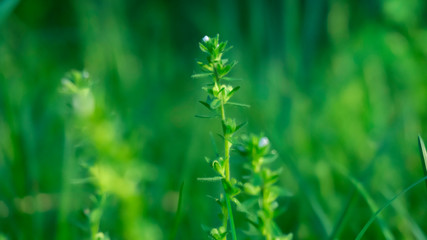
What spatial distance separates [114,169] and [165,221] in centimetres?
32

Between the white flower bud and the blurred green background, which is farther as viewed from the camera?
the blurred green background

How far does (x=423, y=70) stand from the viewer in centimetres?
198

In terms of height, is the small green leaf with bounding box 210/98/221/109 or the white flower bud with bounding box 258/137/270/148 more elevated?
the small green leaf with bounding box 210/98/221/109

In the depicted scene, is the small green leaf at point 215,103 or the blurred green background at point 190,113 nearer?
the small green leaf at point 215,103

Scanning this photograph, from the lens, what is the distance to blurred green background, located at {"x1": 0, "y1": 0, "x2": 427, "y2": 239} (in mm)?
1182

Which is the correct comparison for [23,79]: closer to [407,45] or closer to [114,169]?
[114,169]

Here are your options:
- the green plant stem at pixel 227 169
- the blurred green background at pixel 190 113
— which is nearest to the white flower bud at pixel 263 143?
the green plant stem at pixel 227 169

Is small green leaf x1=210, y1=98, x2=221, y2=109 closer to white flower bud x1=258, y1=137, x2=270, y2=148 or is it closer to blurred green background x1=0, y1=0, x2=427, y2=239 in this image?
white flower bud x1=258, y1=137, x2=270, y2=148

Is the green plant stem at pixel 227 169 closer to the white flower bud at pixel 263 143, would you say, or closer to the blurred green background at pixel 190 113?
the white flower bud at pixel 263 143

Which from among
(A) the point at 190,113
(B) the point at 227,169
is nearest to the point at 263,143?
(B) the point at 227,169

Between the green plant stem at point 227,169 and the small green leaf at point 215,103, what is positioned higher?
the small green leaf at point 215,103

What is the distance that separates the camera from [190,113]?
213 centimetres

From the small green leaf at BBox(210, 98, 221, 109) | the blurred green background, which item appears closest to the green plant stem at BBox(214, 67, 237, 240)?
the small green leaf at BBox(210, 98, 221, 109)

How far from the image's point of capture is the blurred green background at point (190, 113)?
3.88 feet
